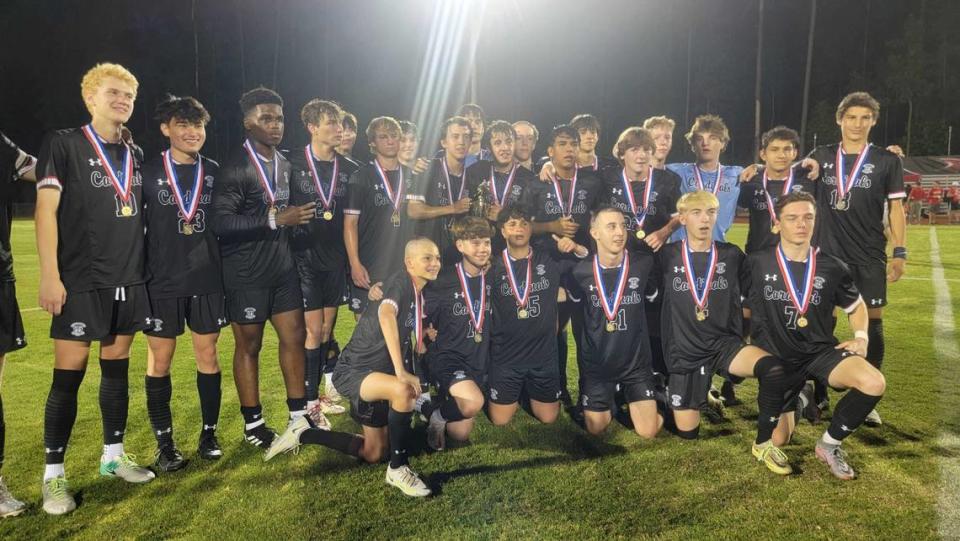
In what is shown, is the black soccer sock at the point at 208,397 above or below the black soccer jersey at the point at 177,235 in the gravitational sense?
below

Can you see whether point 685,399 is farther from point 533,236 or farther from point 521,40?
point 521,40

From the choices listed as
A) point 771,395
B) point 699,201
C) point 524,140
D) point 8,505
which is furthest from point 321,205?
point 771,395

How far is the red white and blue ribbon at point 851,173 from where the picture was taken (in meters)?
4.55

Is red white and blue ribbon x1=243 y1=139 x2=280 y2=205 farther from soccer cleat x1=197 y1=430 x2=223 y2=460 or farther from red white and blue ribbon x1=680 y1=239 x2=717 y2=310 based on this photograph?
red white and blue ribbon x1=680 y1=239 x2=717 y2=310

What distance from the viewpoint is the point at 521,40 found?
42.1 metres

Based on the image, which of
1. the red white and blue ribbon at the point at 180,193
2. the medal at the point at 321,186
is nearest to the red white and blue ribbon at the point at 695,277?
the medal at the point at 321,186

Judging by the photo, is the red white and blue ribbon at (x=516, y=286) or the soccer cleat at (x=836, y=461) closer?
the soccer cleat at (x=836, y=461)

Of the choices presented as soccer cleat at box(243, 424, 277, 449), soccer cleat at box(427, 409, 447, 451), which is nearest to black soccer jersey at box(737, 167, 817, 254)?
soccer cleat at box(427, 409, 447, 451)

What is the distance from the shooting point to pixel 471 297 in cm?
430

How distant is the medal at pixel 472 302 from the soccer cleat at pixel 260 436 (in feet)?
4.93

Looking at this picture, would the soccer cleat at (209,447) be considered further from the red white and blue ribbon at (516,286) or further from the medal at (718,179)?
the medal at (718,179)

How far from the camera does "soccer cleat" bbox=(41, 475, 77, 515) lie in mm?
3225

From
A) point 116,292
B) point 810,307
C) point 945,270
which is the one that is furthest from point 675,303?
point 945,270

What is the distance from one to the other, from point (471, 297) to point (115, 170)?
7.41 feet
